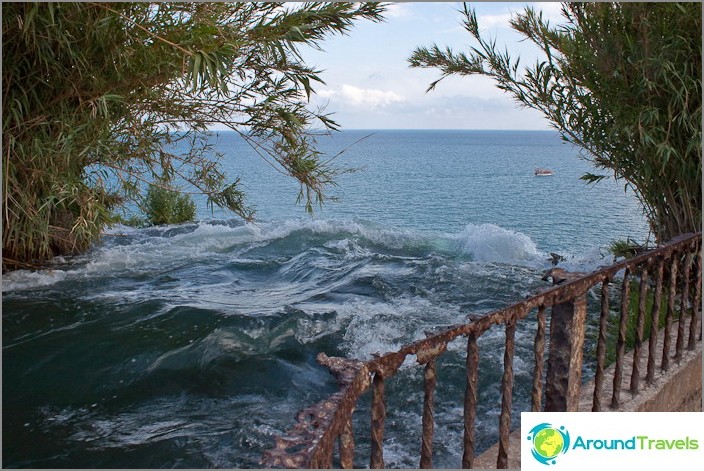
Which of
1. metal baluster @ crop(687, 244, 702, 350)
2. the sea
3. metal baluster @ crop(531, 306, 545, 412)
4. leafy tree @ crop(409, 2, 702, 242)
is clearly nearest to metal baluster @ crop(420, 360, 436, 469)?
metal baluster @ crop(531, 306, 545, 412)

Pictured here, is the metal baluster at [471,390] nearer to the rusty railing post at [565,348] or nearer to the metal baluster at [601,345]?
the rusty railing post at [565,348]

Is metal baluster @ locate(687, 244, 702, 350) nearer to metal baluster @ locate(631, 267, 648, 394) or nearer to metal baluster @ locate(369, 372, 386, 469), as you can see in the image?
metal baluster @ locate(631, 267, 648, 394)

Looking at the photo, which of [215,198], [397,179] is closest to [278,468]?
[215,198]

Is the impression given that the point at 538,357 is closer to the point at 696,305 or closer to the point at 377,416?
the point at 377,416

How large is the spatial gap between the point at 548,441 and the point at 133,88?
6.09 metres

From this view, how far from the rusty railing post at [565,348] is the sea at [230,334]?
542mm

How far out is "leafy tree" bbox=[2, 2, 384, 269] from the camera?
556 cm

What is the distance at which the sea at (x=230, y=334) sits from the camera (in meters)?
4.61

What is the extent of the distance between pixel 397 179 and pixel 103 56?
34013 millimetres

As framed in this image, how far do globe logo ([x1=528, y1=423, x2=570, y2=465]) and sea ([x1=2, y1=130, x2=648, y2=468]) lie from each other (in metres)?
0.63

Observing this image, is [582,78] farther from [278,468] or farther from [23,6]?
[278,468]

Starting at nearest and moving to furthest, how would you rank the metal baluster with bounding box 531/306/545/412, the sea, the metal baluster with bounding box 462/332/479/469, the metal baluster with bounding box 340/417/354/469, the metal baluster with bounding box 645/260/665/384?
the metal baluster with bounding box 340/417/354/469 → the metal baluster with bounding box 462/332/479/469 → the metal baluster with bounding box 531/306/545/412 → the metal baluster with bounding box 645/260/665/384 → the sea

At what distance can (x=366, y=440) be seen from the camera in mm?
4617

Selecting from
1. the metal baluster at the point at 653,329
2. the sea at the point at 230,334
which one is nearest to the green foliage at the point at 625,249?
the sea at the point at 230,334
